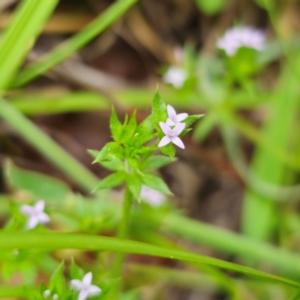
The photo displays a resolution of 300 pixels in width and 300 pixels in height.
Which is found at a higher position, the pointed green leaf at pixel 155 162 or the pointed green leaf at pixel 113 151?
the pointed green leaf at pixel 155 162

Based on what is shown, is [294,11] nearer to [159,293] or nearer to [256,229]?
[256,229]

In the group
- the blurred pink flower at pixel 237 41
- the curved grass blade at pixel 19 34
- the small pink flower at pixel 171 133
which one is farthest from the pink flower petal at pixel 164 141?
the blurred pink flower at pixel 237 41

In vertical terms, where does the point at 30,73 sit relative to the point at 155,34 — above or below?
below

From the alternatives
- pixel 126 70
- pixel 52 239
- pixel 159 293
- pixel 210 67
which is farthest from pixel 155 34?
pixel 52 239

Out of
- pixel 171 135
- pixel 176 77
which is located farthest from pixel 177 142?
pixel 176 77

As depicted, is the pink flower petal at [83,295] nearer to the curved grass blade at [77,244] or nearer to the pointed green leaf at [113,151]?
the curved grass blade at [77,244]
